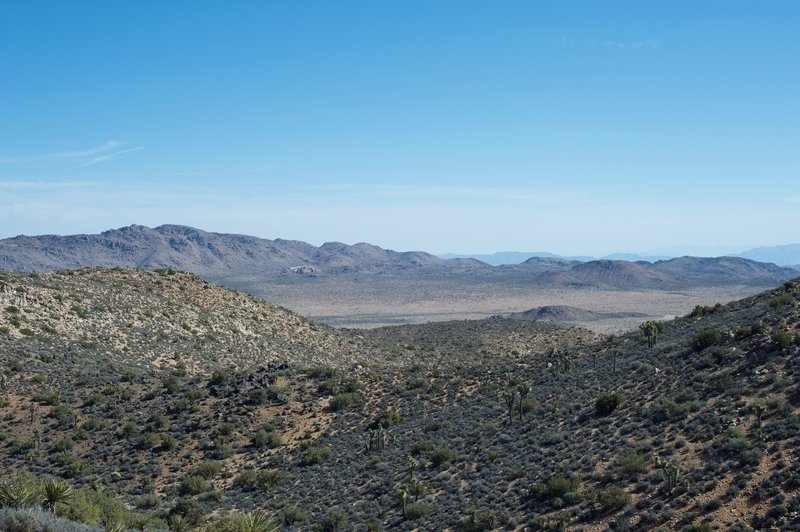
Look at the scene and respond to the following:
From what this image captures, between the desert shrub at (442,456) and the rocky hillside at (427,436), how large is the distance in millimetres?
81

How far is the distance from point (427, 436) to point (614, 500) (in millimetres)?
11547

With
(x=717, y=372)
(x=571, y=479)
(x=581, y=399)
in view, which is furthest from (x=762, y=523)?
(x=581, y=399)

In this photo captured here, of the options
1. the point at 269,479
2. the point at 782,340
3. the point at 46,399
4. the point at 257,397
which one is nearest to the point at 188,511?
the point at 269,479

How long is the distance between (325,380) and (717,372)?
22348mm

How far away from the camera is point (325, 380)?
37156 mm

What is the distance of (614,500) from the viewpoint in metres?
17.1

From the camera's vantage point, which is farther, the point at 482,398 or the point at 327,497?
the point at 482,398

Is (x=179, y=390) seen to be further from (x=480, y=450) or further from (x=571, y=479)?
(x=571, y=479)

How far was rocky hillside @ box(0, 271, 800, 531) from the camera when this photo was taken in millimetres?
17391

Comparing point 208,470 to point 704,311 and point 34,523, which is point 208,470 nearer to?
point 34,523

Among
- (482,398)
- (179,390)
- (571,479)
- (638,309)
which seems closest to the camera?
(571,479)

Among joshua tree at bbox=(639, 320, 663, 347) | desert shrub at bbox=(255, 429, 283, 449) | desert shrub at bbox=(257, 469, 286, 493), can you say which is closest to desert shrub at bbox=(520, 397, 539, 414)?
joshua tree at bbox=(639, 320, 663, 347)

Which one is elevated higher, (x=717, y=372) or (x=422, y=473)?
(x=717, y=372)

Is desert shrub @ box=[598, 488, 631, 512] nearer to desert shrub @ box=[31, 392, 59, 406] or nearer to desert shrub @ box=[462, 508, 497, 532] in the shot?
desert shrub @ box=[462, 508, 497, 532]
